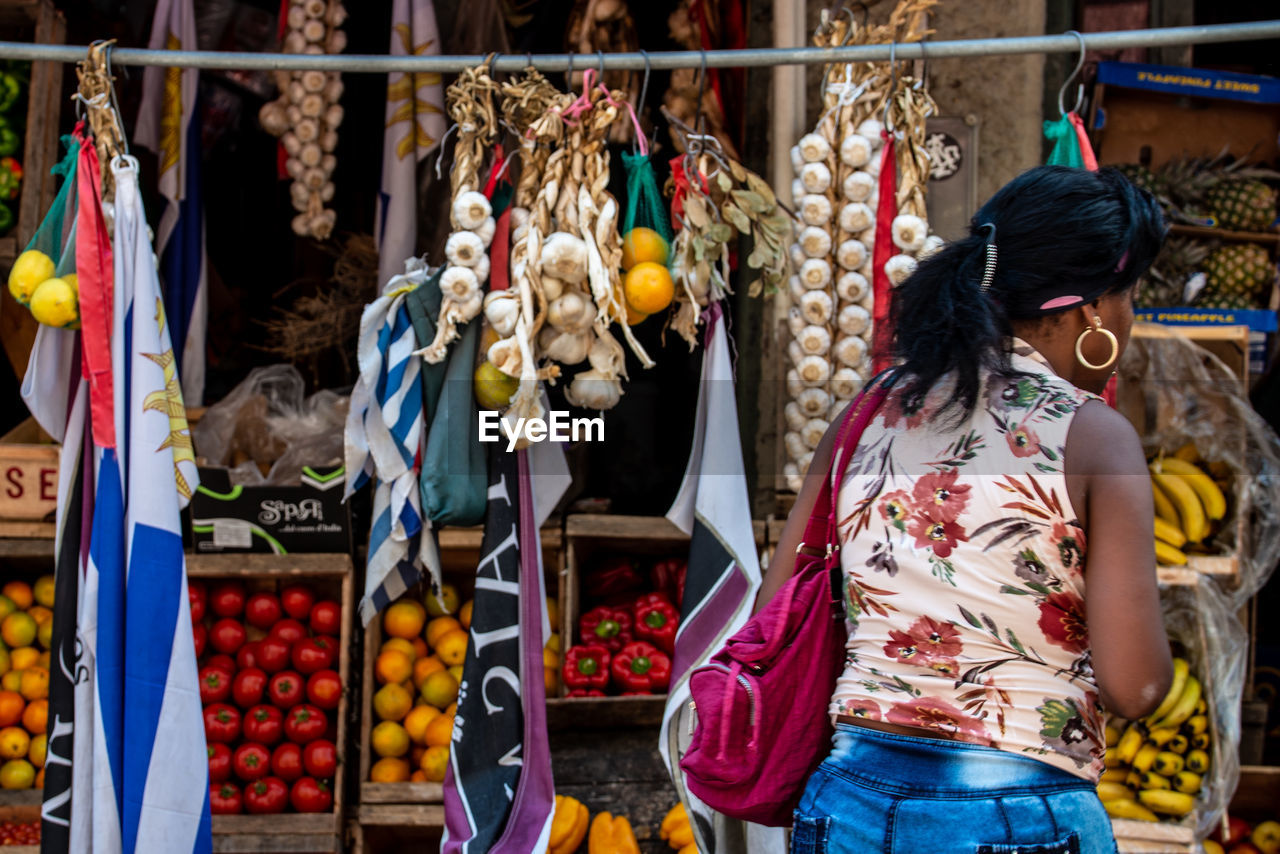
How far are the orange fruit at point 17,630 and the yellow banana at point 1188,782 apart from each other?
363cm

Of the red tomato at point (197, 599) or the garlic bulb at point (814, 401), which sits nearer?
the garlic bulb at point (814, 401)

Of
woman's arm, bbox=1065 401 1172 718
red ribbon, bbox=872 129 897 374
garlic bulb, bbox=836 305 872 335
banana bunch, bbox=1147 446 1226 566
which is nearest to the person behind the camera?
woman's arm, bbox=1065 401 1172 718

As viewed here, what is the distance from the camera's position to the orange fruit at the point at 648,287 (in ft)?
7.94

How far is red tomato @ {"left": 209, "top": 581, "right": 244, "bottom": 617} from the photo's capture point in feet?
11.5

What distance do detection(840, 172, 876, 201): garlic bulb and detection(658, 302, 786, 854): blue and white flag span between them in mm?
432

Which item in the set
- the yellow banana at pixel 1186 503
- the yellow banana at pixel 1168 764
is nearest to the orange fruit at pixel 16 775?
the yellow banana at pixel 1168 764

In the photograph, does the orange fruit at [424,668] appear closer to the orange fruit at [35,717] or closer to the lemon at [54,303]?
the orange fruit at [35,717]

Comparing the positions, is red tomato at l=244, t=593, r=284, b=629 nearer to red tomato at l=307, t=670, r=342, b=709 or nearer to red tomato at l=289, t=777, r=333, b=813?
red tomato at l=307, t=670, r=342, b=709

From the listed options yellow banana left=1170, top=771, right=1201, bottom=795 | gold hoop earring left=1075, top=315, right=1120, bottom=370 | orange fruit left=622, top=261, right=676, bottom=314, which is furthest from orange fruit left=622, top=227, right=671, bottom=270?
yellow banana left=1170, top=771, right=1201, bottom=795

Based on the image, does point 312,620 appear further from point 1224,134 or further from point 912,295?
point 1224,134

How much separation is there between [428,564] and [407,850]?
4.62ft

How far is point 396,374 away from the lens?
2.53m

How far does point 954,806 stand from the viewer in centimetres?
130

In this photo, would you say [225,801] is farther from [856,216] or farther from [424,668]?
[856,216]
